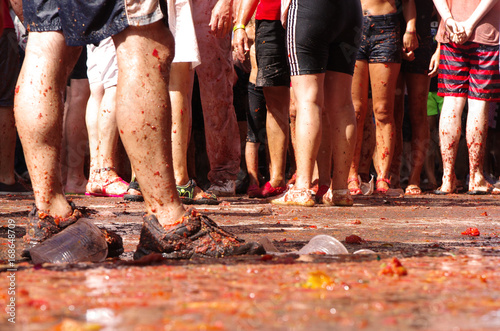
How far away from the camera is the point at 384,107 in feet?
21.0

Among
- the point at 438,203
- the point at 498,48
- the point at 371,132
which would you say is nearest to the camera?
the point at 438,203

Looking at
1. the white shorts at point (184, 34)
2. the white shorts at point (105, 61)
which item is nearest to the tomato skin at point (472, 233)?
the white shorts at point (184, 34)

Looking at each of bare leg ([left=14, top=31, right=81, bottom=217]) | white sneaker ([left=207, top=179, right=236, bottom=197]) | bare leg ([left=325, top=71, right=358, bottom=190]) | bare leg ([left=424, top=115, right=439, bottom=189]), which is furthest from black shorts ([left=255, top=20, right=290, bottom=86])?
bare leg ([left=14, top=31, right=81, bottom=217])

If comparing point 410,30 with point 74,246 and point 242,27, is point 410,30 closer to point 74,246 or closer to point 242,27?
point 242,27

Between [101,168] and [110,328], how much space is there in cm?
472

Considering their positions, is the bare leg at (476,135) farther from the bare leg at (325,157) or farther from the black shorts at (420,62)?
the bare leg at (325,157)

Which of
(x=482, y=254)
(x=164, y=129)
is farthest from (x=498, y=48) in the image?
(x=164, y=129)

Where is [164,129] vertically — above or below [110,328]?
above

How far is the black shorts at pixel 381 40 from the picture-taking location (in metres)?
6.30

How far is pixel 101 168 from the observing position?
5840 millimetres

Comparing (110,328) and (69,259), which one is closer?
(110,328)

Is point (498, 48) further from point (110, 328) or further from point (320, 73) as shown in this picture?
point (110, 328)

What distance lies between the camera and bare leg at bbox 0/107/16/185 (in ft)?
20.1

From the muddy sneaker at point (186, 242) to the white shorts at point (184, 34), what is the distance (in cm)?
250
